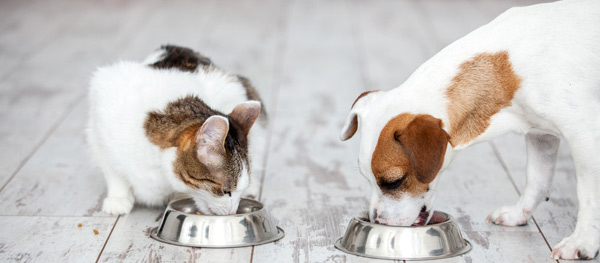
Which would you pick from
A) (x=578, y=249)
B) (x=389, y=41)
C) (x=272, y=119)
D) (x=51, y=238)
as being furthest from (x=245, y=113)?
(x=389, y=41)

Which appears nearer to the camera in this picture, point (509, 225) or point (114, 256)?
point (114, 256)

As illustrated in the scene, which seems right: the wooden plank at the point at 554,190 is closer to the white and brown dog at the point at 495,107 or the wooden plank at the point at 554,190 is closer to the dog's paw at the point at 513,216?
the dog's paw at the point at 513,216

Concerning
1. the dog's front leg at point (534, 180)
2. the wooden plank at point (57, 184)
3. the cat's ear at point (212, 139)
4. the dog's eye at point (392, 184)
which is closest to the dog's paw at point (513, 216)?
the dog's front leg at point (534, 180)

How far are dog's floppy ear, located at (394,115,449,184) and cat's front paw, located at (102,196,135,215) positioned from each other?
1157 mm

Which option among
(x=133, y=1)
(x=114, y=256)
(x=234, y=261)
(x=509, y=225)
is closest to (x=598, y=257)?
(x=509, y=225)

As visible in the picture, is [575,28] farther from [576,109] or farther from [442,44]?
[442,44]

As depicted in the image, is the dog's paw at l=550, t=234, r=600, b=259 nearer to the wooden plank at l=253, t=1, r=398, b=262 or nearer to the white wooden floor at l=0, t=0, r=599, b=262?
the white wooden floor at l=0, t=0, r=599, b=262

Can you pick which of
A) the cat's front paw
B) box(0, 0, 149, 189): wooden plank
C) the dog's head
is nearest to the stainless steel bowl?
the dog's head

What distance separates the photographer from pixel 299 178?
3297 mm

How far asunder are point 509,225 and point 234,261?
103 centimetres

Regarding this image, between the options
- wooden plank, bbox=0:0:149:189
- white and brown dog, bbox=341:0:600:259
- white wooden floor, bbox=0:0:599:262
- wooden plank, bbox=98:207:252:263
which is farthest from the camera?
wooden plank, bbox=0:0:149:189

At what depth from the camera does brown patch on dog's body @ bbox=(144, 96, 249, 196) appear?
2.50 metres

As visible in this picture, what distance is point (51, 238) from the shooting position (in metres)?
2.59

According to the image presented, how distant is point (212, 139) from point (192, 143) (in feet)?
0.33
